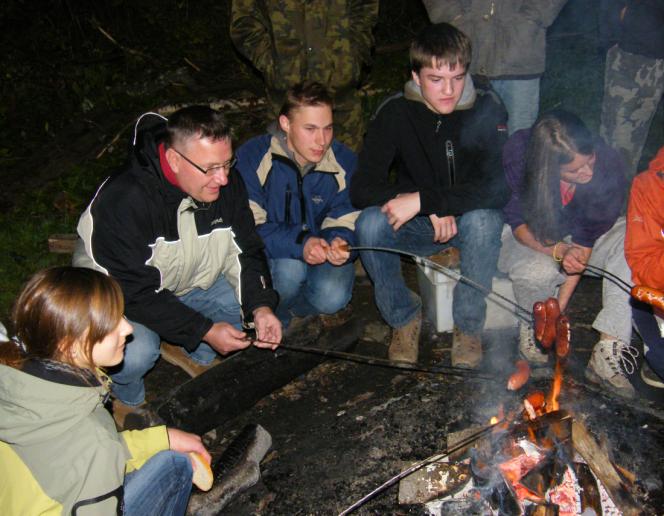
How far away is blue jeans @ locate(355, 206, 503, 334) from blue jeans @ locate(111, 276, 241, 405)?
103cm

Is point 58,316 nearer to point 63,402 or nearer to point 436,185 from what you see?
point 63,402

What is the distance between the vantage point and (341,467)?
3.42 metres

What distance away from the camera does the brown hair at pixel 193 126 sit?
11.3 ft

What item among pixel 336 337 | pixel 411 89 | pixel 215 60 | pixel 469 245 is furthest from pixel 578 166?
pixel 215 60

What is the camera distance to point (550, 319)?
333 centimetres

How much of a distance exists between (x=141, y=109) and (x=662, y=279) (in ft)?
25.3

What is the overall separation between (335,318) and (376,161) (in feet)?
4.31

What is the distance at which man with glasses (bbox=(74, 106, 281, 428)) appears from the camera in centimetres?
350

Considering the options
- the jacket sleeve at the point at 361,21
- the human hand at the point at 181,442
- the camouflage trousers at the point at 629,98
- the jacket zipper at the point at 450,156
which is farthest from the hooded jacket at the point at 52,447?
the camouflage trousers at the point at 629,98

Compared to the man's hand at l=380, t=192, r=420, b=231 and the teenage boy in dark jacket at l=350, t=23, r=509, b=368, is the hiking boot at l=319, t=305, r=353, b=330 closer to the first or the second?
the teenage boy in dark jacket at l=350, t=23, r=509, b=368

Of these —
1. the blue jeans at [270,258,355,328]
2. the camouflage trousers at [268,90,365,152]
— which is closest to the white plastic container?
the blue jeans at [270,258,355,328]

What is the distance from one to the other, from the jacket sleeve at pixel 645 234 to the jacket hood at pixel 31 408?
11.0ft

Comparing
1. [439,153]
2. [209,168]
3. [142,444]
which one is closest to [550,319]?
[439,153]

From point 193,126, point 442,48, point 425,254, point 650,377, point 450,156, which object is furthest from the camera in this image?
point 425,254
